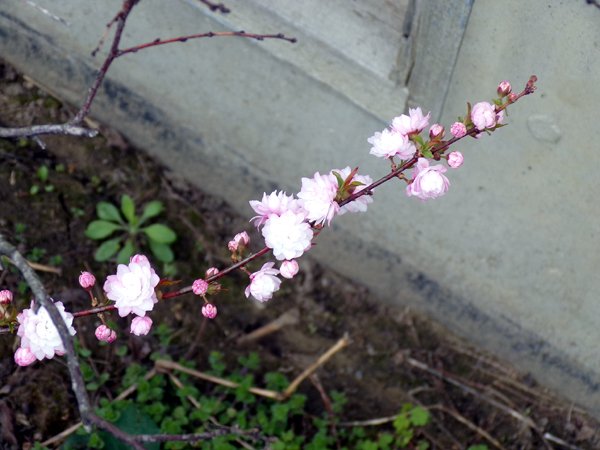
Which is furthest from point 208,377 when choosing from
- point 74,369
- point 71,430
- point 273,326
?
point 74,369

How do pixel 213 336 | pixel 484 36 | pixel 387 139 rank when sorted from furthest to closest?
pixel 213 336 → pixel 484 36 → pixel 387 139

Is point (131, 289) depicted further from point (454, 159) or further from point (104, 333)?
point (454, 159)

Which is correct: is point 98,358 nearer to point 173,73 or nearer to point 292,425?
point 292,425

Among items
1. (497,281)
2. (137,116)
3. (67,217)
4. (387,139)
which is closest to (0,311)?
(387,139)

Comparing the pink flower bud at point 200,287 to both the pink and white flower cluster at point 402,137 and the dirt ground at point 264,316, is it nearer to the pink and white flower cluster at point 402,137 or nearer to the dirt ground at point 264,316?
the pink and white flower cluster at point 402,137

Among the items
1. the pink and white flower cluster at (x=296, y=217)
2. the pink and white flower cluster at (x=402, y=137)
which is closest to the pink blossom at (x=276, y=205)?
the pink and white flower cluster at (x=296, y=217)

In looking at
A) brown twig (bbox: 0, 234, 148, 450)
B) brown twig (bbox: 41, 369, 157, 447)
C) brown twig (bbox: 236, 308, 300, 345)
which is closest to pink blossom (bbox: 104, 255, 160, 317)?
brown twig (bbox: 0, 234, 148, 450)
